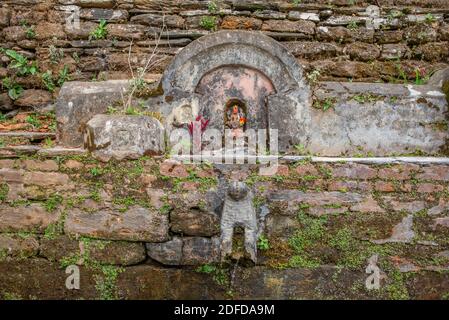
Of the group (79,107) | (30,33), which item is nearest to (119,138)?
(79,107)

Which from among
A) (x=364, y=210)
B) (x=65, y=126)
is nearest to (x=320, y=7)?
(x=364, y=210)

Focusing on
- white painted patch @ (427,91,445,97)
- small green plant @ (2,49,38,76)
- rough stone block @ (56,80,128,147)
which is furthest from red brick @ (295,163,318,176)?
small green plant @ (2,49,38,76)

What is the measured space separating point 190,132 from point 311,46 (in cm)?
205

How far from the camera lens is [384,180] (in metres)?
3.33

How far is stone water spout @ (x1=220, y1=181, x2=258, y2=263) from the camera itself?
3.10 meters

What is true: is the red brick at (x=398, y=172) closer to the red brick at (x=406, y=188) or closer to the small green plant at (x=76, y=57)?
the red brick at (x=406, y=188)

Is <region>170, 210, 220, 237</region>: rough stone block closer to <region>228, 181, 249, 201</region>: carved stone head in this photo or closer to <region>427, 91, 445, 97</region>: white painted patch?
<region>228, 181, 249, 201</region>: carved stone head

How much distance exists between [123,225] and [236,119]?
1.45 m

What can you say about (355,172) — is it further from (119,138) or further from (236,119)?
(119,138)

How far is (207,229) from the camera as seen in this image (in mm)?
3182

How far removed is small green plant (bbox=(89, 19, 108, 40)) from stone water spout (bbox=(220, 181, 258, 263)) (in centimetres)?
279

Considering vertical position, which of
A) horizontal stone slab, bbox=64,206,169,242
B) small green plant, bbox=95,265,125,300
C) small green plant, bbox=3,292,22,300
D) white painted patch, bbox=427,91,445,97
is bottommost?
small green plant, bbox=3,292,22,300

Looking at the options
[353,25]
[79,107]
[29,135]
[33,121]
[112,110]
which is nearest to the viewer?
[112,110]

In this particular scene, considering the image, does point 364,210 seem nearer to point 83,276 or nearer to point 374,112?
point 374,112
